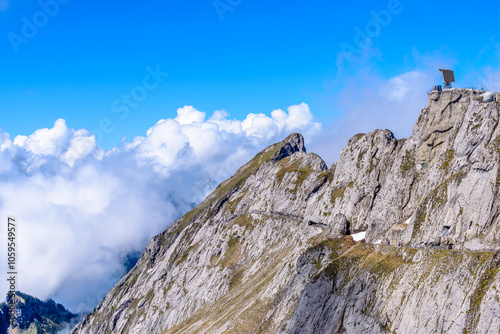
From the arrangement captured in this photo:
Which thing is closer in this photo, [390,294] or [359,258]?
[390,294]

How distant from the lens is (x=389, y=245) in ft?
259

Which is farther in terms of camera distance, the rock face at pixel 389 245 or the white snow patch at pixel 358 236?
the white snow patch at pixel 358 236

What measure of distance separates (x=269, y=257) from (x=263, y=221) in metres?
24.7

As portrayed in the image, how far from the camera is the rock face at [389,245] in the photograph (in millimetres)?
61469

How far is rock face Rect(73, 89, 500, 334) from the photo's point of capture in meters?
61.5

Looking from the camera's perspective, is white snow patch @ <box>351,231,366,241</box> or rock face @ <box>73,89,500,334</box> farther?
white snow patch @ <box>351,231,366,241</box>

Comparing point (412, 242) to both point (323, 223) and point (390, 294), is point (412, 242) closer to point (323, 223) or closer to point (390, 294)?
point (390, 294)

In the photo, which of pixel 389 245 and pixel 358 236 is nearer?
pixel 389 245

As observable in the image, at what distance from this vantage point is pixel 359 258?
269ft

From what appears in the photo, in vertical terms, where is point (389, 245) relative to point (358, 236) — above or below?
below

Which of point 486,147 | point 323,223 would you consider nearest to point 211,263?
point 323,223

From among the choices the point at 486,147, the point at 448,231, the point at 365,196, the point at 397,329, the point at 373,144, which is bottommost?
the point at 397,329

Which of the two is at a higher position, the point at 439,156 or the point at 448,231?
the point at 439,156

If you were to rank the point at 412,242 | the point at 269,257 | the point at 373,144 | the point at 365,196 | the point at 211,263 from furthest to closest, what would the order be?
1. the point at 211,263
2. the point at 269,257
3. the point at 373,144
4. the point at 365,196
5. the point at 412,242
